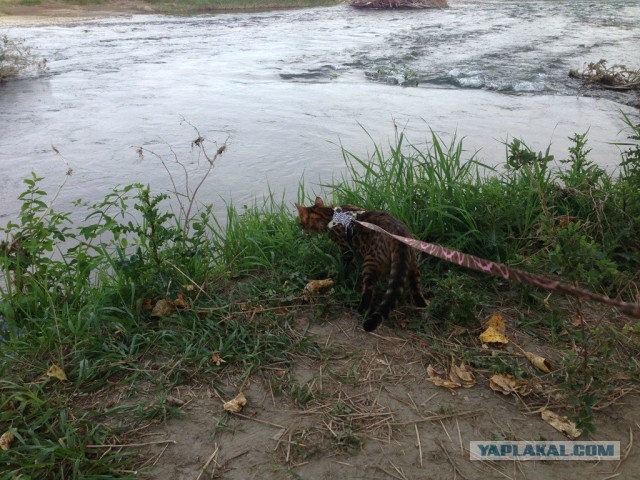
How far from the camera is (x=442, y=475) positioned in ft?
7.84

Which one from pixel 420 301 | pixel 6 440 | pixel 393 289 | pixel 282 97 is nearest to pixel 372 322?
pixel 393 289

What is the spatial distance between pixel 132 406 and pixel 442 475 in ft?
4.92

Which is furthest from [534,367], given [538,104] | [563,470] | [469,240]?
[538,104]

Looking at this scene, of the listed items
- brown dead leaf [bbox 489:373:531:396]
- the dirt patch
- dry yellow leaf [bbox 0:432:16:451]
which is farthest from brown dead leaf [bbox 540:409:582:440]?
dry yellow leaf [bbox 0:432:16:451]

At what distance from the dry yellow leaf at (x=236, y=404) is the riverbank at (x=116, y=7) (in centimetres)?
2023

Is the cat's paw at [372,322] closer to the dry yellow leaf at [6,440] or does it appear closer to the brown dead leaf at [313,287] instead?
the brown dead leaf at [313,287]

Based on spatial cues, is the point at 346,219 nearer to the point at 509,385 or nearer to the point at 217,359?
the point at 217,359

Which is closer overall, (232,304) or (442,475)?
(442,475)

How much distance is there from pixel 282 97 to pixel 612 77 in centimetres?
601

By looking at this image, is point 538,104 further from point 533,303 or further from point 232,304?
point 232,304

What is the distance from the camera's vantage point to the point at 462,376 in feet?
9.55

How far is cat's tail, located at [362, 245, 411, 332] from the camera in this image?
10.5 ft

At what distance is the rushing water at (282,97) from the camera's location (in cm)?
720

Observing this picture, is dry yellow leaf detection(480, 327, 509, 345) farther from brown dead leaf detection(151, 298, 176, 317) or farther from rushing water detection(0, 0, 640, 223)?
rushing water detection(0, 0, 640, 223)
